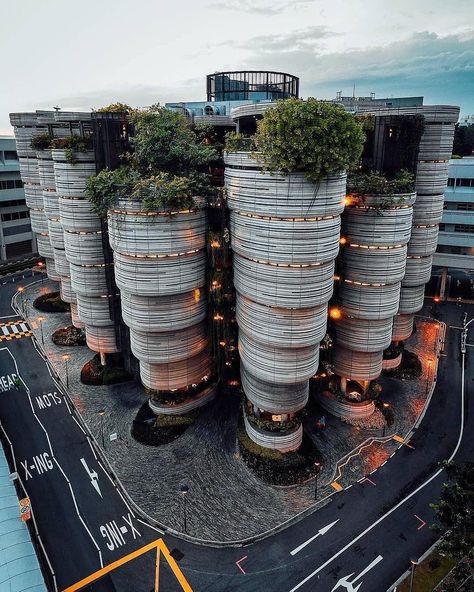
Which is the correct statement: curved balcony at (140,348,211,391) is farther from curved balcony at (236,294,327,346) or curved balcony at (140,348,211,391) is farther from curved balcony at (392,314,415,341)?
curved balcony at (392,314,415,341)

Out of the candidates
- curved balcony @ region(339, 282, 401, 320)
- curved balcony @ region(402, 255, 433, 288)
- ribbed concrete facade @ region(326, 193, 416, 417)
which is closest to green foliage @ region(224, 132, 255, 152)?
ribbed concrete facade @ region(326, 193, 416, 417)

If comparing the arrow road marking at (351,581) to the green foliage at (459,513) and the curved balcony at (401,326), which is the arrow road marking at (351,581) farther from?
the curved balcony at (401,326)

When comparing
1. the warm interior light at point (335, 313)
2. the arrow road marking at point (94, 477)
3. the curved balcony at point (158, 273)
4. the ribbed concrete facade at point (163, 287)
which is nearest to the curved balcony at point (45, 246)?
the ribbed concrete facade at point (163, 287)

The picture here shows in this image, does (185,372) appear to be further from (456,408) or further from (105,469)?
(456,408)

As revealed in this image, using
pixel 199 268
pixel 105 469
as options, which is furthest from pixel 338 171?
pixel 105 469

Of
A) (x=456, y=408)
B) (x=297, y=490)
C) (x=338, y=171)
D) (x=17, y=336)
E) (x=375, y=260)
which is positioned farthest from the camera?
(x=17, y=336)

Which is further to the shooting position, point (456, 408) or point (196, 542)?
point (456, 408)

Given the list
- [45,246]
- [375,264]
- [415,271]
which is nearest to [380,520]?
[375,264]
